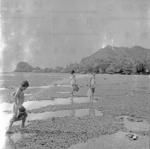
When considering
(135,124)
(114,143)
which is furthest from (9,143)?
(135,124)

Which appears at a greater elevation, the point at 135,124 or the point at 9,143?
the point at 9,143

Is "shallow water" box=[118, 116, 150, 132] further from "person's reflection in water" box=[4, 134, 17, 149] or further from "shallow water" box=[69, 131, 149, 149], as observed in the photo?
"person's reflection in water" box=[4, 134, 17, 149]

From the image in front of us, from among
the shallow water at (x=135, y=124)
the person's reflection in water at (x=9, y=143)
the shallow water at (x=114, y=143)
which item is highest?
the person's reflection in water at (x=9, y=143)

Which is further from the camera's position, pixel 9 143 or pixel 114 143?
pixel 114 143

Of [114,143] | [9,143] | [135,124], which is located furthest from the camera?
[135,124]

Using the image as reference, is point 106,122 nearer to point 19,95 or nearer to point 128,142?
point 128,142

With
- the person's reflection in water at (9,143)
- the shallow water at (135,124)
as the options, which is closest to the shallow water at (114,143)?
the shallow water at (135,124)

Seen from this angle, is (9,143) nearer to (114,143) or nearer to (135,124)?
(114,143)

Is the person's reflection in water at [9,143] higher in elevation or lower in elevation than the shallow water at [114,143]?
higher

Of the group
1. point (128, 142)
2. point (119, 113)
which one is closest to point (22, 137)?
point (128, 142)

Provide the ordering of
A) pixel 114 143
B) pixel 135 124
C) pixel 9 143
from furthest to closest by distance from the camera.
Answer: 1. pixel 135 124
2. pixel 114 143
3. pixel 9 143

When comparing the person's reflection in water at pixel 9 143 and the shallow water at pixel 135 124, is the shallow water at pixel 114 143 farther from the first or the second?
the person's reflection in water at pixel 9 143

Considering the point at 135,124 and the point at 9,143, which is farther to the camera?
the point at 135,124

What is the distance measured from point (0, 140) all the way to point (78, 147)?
125 inches
